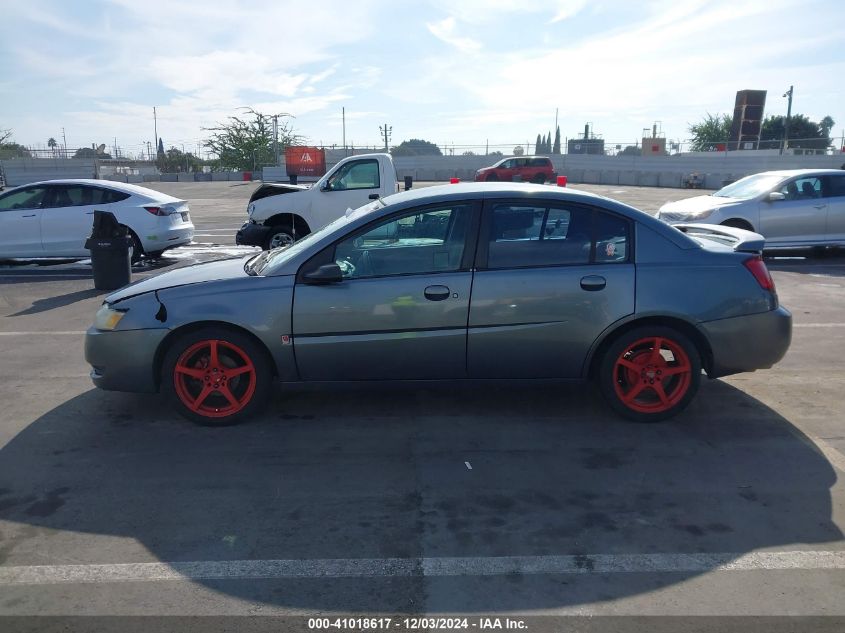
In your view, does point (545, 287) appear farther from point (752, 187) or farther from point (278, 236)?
point (752, 187)

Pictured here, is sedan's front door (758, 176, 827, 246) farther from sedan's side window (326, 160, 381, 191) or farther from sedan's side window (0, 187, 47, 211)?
sedan's side window (0, 187, 47, 211)

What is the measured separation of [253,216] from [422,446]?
8.87 meters

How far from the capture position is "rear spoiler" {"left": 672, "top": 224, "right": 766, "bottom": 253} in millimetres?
5172

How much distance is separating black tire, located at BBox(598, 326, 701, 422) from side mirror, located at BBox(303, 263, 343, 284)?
74.5 inches

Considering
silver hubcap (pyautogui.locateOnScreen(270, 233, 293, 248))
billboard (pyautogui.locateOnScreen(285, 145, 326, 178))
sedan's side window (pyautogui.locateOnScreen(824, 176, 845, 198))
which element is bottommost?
silver hubcap (pyautogui.locateOnScreen(270, 233, 293, 248))

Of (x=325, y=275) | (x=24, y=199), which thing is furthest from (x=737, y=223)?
(x=24, y=199)

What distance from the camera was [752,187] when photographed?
12203 mm

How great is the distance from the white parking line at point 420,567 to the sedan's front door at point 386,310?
5.45ft

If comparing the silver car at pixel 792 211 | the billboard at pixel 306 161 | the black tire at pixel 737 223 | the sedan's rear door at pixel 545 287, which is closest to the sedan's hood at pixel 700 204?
the silver car at pixel 792 211

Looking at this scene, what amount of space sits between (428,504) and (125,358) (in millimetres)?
2364

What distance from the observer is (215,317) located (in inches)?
181

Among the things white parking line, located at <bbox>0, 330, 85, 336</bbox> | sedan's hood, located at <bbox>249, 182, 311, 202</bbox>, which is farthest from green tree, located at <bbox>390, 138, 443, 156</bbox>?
white parking line, located at <bbox>0, 330, 85, 336</bbox>

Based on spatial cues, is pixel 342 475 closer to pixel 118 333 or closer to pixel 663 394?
pixel 118 333

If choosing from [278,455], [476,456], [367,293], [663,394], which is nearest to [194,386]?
[278,455]
